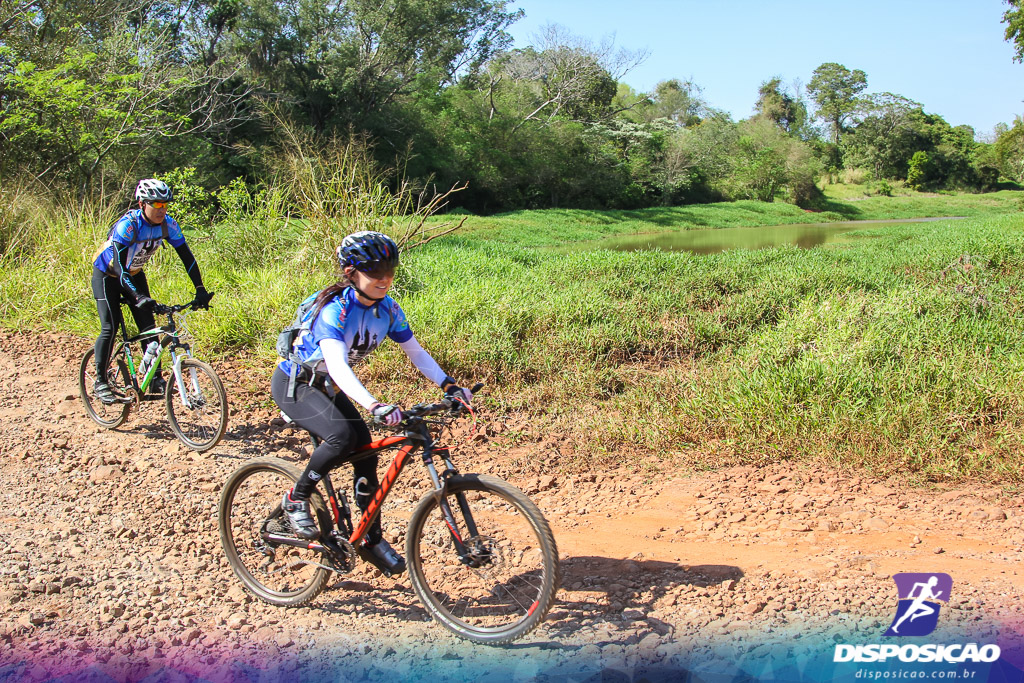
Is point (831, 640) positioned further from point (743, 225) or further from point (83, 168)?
point (743, 225)

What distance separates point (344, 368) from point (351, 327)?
26 centimetres

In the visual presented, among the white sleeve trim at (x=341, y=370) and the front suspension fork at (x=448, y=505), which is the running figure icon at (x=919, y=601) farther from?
the white sleeve trim at (x=341, y=370)

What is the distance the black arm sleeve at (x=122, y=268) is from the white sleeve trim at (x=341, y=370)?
3722mm

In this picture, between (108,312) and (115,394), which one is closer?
(108,312)

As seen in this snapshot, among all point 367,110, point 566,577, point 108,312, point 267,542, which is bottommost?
point 566,577

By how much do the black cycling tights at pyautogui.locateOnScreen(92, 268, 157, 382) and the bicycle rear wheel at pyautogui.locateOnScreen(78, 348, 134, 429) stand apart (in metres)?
0.08

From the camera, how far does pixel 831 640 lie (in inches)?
135

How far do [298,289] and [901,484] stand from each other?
6.84 metres

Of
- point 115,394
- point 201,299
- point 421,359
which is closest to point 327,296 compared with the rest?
point 421,359

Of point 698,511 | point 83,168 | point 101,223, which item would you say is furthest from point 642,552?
point 83,168

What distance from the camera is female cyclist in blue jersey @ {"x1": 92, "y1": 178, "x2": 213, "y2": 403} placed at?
6129mm

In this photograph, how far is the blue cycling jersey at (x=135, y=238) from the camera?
20.2 ft

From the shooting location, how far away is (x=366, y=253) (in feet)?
11.3

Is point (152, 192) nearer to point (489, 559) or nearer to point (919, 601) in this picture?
point (489, 559)
